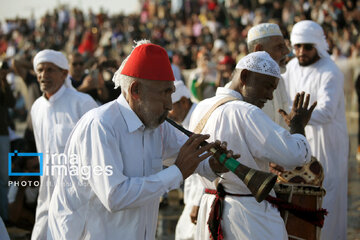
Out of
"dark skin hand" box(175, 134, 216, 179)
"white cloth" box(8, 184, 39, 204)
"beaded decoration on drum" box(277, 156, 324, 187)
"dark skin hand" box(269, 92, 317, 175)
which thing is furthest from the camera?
"white cloth" box(8, 184, 39, 204)

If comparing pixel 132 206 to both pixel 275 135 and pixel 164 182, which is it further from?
pixel 275 135

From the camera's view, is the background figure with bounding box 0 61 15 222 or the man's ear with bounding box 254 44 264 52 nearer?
the man's ear with bounding box 254 44 264 52

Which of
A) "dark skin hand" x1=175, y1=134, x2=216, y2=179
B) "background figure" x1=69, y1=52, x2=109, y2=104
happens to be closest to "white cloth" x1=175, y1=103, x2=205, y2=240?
"dark skin hand" x1=175, y1=134, x2=216, y2=179

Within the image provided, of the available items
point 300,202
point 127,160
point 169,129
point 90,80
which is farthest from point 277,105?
point 90,80

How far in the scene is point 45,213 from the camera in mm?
5918

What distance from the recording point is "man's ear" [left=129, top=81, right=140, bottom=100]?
3.42m

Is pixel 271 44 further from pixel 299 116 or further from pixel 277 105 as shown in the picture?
pixel 299 116

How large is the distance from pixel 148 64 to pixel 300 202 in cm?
202

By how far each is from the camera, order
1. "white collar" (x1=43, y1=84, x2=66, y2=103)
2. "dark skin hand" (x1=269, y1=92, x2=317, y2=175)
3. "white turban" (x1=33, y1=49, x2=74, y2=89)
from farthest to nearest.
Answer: "white turban" (x1=33, y1=49, x2=74, y2=89) → "white collar" (x1=43, y1=84, x2=66, y2=103) → "dark skin hand" (x1=269, y1=92, x2=317, y2=175)

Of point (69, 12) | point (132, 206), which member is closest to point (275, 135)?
point (132, 206)

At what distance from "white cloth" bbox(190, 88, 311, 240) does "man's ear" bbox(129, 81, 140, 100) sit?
2.70 ft

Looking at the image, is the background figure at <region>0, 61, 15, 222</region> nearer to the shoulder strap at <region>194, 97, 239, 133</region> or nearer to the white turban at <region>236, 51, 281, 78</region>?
the shoulder strap at <region>194, 97, 239, 133</region>

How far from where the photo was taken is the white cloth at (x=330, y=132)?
6.23 meters

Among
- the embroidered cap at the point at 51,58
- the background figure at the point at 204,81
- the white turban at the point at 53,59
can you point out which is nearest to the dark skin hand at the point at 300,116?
the white turban at the point at 53,59
